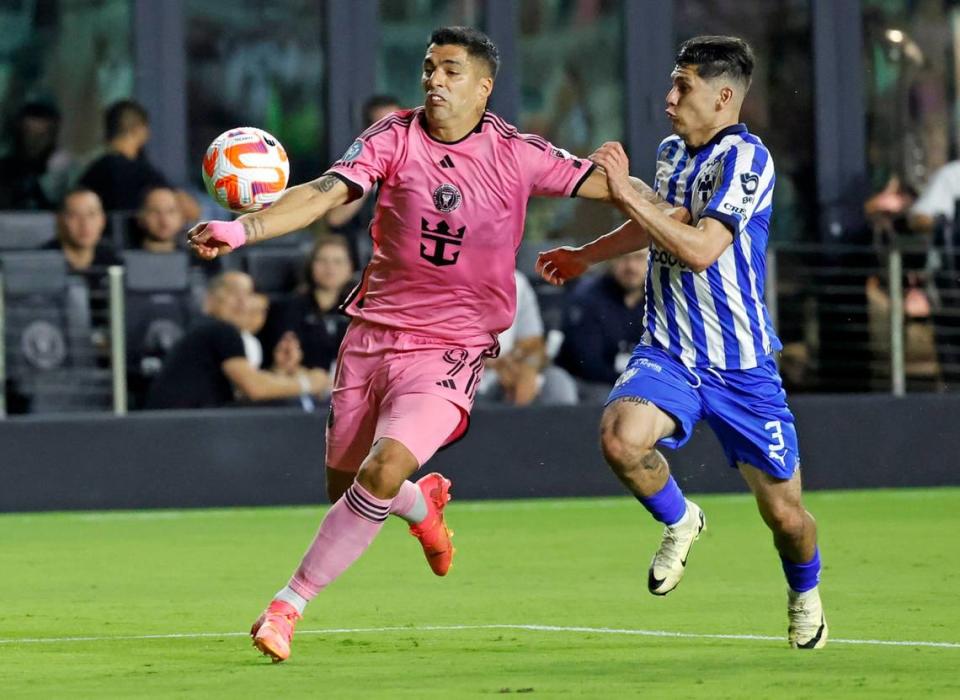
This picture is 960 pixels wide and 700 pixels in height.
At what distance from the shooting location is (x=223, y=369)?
13.8 metres

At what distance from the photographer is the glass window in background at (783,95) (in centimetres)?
1814

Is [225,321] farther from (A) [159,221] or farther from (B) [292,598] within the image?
(B) [292,598]

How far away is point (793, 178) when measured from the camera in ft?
59.6

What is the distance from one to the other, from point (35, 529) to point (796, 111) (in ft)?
26.5

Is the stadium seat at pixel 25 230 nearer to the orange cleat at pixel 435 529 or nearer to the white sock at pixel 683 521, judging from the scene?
the orange cleat at pixel 435 529

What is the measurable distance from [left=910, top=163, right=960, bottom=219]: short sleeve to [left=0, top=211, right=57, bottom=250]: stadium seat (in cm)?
615

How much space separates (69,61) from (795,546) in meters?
11.0

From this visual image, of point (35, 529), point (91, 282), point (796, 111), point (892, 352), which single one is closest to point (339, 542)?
point (35, 529)

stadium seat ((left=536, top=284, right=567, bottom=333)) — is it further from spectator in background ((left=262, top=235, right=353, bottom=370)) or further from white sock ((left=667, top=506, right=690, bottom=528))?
white sock ((left=667, top=506, right=690, bottom=528))

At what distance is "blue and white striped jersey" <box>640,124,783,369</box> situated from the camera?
7699 millimetres

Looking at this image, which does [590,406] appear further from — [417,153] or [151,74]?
[417,153]

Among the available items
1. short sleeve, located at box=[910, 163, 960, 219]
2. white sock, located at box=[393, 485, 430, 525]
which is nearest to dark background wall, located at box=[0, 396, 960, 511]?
short sleeve, located at box=[910, 163, 960, 219]

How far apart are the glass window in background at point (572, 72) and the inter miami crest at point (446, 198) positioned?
9.90m

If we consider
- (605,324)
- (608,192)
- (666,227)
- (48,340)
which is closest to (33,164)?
(48,340)
